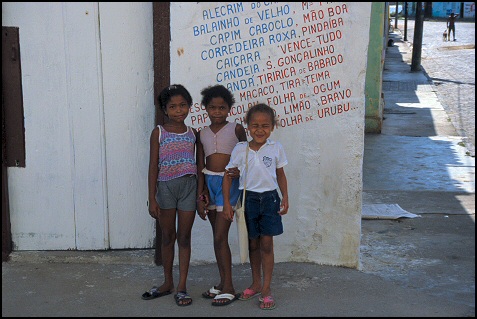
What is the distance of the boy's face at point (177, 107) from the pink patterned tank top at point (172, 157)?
0.40 ft

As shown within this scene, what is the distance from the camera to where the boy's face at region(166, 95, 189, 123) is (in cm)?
422

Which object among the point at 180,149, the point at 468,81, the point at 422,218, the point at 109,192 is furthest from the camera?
the point at 468,81

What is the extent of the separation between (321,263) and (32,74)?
261 centimetres

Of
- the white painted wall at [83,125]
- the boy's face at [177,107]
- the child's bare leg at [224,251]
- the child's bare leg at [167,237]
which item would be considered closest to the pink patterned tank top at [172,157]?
the boy's face at [177,107]

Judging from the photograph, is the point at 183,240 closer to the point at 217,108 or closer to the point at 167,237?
the point at 167,237

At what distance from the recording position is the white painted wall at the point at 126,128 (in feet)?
15.9

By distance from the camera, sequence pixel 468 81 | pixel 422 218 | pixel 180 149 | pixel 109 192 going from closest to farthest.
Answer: pixel 180 149, pixel 109 192, pixel 422 218, pixel 468 81

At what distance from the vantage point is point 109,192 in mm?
5109

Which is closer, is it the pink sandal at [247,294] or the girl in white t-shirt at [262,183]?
the girl in white t-shirt at [262,183]

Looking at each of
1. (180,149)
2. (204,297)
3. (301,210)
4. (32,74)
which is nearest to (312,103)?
(301,210)

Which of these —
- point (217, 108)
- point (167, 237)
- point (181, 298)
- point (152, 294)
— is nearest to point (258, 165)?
point (217, 108)

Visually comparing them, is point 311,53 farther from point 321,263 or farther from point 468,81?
point 468,81

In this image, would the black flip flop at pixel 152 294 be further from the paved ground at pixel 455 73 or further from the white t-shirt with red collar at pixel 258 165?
the paved ground at pixel 455 73

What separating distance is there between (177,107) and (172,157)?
0.32 m
